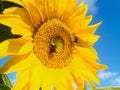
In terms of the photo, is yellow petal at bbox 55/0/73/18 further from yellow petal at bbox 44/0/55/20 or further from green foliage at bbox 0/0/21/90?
green foliage at bbox 0/0/21/90

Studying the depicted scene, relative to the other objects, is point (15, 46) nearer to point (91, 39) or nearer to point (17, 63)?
point (17, 63)

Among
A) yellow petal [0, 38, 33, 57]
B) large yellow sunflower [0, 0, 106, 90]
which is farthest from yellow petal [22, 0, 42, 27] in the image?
yellow petal [0, 38, 33, 57]

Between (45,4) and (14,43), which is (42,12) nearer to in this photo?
(45,4)

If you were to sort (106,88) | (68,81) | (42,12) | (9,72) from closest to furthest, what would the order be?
(9,72) → (42,12) → (68,81) → (106,88)

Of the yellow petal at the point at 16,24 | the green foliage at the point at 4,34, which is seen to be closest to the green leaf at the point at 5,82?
the green foliage at the point at 4,34

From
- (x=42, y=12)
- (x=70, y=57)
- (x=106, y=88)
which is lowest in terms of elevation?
(x=106, y=88)

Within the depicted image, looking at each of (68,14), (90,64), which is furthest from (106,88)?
(68,14)

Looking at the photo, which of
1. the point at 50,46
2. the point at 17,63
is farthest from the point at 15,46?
the point at 50,46

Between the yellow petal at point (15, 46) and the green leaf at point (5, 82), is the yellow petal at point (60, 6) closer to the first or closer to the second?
the yellow petal at point (15, 46)
